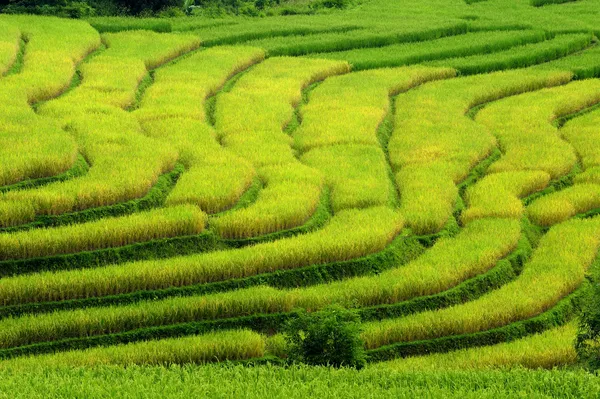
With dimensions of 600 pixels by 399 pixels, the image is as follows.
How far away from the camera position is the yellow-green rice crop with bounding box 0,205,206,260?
A: 10.6m

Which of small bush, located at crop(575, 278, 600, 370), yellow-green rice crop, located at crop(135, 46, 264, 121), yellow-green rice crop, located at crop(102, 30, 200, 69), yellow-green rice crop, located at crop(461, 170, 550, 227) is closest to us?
small bush, located at crop(575, 278, 600, 370)

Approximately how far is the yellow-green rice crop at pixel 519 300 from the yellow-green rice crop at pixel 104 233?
7.99 ft

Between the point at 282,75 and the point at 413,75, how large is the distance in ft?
8.18

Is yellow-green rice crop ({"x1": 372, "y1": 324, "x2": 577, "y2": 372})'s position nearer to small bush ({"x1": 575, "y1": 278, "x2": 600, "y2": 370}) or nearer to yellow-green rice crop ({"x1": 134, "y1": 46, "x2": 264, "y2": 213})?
small bush ({"x1": 575, "y1": 278, "x2": 600, "y2": 370})

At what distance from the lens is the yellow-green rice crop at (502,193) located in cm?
1252

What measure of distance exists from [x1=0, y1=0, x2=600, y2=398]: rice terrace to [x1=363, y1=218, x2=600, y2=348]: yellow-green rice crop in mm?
28

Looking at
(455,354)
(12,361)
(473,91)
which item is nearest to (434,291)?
(455,354)

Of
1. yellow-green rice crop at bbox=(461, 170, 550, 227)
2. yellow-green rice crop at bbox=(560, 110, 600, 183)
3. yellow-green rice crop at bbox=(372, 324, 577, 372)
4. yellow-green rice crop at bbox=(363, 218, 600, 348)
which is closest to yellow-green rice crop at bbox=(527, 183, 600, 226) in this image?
yellow-green rice crop at bbox=(461, 170, 550, 227)

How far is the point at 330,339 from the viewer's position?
29.2ft

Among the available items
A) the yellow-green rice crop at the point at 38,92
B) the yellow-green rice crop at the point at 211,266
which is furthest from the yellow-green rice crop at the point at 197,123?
the yellow-green rice crop at the point at 38,92

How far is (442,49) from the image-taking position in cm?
2109

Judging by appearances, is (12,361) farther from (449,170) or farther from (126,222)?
(449,170)

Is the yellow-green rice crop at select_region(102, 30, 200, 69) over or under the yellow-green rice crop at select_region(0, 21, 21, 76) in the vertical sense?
under

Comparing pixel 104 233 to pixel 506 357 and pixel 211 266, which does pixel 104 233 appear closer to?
pixel 211 266
